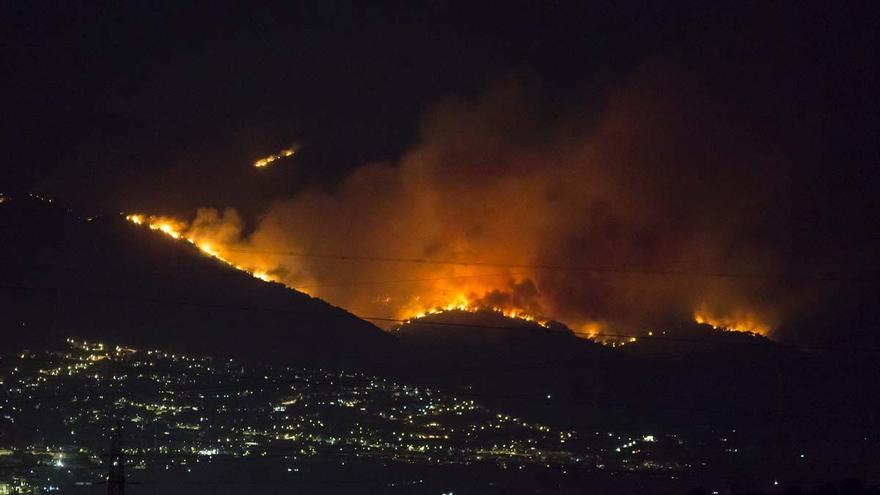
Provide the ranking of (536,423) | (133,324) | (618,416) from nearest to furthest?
1. (536,423)
2. (618,416)
3. (133,324)

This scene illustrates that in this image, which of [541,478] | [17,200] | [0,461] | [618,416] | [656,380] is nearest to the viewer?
[0,461]

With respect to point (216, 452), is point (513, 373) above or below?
above

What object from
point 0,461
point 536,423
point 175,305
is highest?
point 175,305

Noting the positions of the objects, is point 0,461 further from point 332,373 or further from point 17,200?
point 17,200

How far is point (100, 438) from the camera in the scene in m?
46.8

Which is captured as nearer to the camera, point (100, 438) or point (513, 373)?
point (100, 438)

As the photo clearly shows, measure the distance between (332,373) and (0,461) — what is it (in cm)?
3766

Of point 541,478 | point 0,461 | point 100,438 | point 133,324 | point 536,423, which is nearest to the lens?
point 0,461

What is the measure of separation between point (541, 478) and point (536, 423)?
15.0m

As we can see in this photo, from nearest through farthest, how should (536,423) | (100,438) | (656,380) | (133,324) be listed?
(100,438) < (536,423) < (133,324) < (656,380)

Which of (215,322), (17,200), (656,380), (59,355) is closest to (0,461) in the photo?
(59,355)

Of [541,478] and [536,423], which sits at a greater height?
[536,423]

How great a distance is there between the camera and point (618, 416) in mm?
78188

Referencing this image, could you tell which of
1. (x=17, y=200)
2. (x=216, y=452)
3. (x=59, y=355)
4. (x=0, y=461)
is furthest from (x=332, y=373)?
(x=17, y=200)
